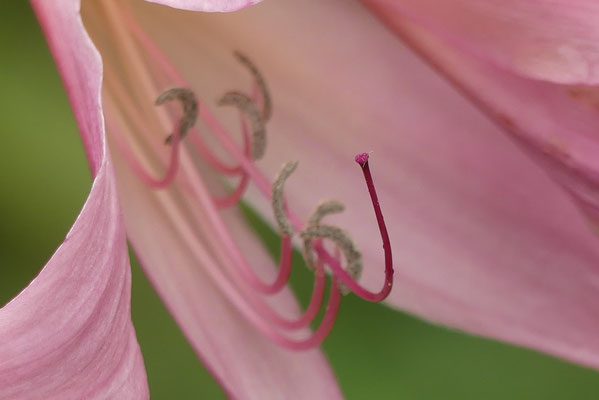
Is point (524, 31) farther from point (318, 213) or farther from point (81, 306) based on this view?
point (81, 306)

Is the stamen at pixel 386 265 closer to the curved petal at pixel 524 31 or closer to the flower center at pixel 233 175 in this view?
the flower center at pixel 233 175

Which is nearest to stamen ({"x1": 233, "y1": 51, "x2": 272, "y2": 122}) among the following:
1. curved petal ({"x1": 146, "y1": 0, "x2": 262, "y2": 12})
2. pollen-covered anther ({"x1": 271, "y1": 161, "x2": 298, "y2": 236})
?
pollen-covered anther ({"x1": 271, "y1": 161, "x2": 298, "y2": 236})

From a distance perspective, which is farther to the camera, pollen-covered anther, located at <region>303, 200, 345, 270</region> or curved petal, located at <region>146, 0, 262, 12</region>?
pollen-covered anther, located at <region>303, 200, 345, 270</region>

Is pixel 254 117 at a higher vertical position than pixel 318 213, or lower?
higher

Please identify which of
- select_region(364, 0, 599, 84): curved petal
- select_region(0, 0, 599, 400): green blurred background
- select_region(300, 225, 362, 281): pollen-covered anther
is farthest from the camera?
select_region(0, 0, 599, 400): green blurred background

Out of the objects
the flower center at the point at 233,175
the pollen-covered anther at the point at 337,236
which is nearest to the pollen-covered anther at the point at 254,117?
the flower center at the point at 233,175

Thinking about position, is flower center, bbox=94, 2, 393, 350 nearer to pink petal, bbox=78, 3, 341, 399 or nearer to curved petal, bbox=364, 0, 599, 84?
pink petal, bbox=78, 3, 341, 399

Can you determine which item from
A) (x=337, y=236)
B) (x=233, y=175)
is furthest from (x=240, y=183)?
(x=337, y=236)
